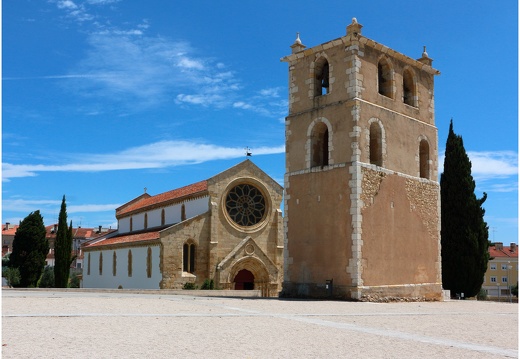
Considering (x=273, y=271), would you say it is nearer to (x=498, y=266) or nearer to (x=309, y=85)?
(x=309, y=85)

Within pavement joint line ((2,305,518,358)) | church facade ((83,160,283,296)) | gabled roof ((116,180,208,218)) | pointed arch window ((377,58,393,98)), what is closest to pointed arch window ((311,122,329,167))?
pointed arch window ((377,58,393,98))

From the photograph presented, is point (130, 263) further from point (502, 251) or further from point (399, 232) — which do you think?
point (502, 251)

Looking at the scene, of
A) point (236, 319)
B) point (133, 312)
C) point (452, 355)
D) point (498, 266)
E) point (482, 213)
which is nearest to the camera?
point (452, 355)

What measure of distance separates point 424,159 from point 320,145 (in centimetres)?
565

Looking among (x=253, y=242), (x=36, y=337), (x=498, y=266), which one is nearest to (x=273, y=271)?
(x=253, y=242)

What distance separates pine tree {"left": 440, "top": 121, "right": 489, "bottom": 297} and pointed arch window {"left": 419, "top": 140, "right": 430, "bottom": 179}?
337 inches

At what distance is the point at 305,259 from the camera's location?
25734 mm

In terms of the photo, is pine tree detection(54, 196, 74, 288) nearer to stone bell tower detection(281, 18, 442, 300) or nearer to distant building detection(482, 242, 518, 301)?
stone bell tower detection(281, 18, 442, 300)

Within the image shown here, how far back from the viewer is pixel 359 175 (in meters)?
24.1

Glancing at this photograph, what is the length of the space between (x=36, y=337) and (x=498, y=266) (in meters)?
90.6

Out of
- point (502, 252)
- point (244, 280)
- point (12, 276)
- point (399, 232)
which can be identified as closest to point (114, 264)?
point (12, 276)

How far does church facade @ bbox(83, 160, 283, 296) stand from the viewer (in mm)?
40812

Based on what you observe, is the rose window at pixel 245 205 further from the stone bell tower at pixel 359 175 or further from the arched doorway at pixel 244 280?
the stone bell tower at pixel 359 175

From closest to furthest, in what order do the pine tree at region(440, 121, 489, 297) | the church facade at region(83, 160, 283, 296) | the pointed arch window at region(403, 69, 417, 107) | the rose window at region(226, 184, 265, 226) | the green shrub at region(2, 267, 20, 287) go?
the pointed arch window at region(403, 69, 417, 107) → the pine tree at region(440, 121, 489, 297) → the church facade at region(83, 160, 283, 296) → the rose window at region(226, 184, 265, 226) → the green shrub at region(2, 267, 20, 287)
